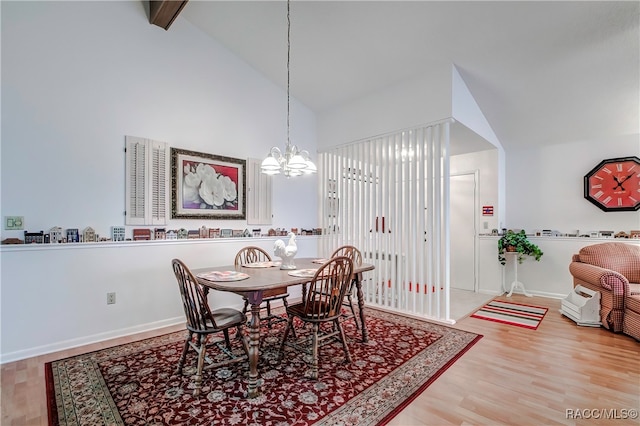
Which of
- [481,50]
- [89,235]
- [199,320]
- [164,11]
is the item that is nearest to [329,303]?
[199,320]

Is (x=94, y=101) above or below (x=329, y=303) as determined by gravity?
above

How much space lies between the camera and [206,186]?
3.79 m

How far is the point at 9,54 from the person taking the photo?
264cm

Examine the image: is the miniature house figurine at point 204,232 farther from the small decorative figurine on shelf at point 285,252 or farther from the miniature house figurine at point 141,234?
the small decorative figurine on shelf at point 285,252

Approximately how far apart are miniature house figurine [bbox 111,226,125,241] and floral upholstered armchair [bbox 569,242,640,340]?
199 inches

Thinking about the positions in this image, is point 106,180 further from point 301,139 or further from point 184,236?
point 301,139

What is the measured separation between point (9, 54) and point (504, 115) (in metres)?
5.47

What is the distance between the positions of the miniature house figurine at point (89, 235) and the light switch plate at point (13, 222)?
0.44 meters

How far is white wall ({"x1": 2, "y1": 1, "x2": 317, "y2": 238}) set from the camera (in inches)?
106

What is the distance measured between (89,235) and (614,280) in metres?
5.32

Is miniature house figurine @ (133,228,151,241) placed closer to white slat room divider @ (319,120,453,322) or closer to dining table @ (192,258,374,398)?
dining table @ (192,258,374,398)

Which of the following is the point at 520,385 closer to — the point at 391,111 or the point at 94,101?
the point at 391,111

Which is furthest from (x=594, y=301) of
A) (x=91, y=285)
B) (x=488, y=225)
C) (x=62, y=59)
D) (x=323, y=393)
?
(x=62, y=59)

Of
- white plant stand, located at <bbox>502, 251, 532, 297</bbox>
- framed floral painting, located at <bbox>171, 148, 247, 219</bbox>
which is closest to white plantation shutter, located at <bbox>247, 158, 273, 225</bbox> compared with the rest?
framed floral painting, located at <bbox>171, 148, 247, 219</bbox>
